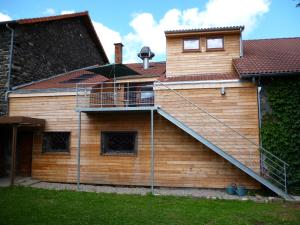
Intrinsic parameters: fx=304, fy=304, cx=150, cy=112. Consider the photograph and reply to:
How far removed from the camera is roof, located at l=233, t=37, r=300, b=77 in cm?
1155

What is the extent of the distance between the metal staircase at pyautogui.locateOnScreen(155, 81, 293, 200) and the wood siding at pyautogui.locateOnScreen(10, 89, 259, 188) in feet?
1.68

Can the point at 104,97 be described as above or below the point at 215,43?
below

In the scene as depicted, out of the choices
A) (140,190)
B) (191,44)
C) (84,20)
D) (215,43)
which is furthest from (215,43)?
(84,20)

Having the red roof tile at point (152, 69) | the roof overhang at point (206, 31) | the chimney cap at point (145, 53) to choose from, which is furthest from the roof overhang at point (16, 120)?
the chimney cap at point (145, 53)

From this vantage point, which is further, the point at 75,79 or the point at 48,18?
the point at 48,18

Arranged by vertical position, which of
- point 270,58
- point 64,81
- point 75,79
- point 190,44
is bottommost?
point 64,81

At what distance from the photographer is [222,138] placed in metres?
12.0

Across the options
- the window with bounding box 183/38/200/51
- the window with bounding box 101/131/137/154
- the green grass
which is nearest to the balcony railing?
the window with bounding box 101/131/137/154

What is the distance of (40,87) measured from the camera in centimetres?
1462

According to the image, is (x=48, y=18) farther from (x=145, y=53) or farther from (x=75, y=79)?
(x=145, y=53)

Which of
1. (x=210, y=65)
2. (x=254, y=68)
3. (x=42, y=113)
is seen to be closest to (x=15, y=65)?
(x=42, y=113)

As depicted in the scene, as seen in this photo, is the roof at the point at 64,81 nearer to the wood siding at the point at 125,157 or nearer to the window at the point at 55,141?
the wood siding at the point at 125,157

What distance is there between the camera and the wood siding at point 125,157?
39.9 feet

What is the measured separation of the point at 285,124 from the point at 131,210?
22.1 feet
